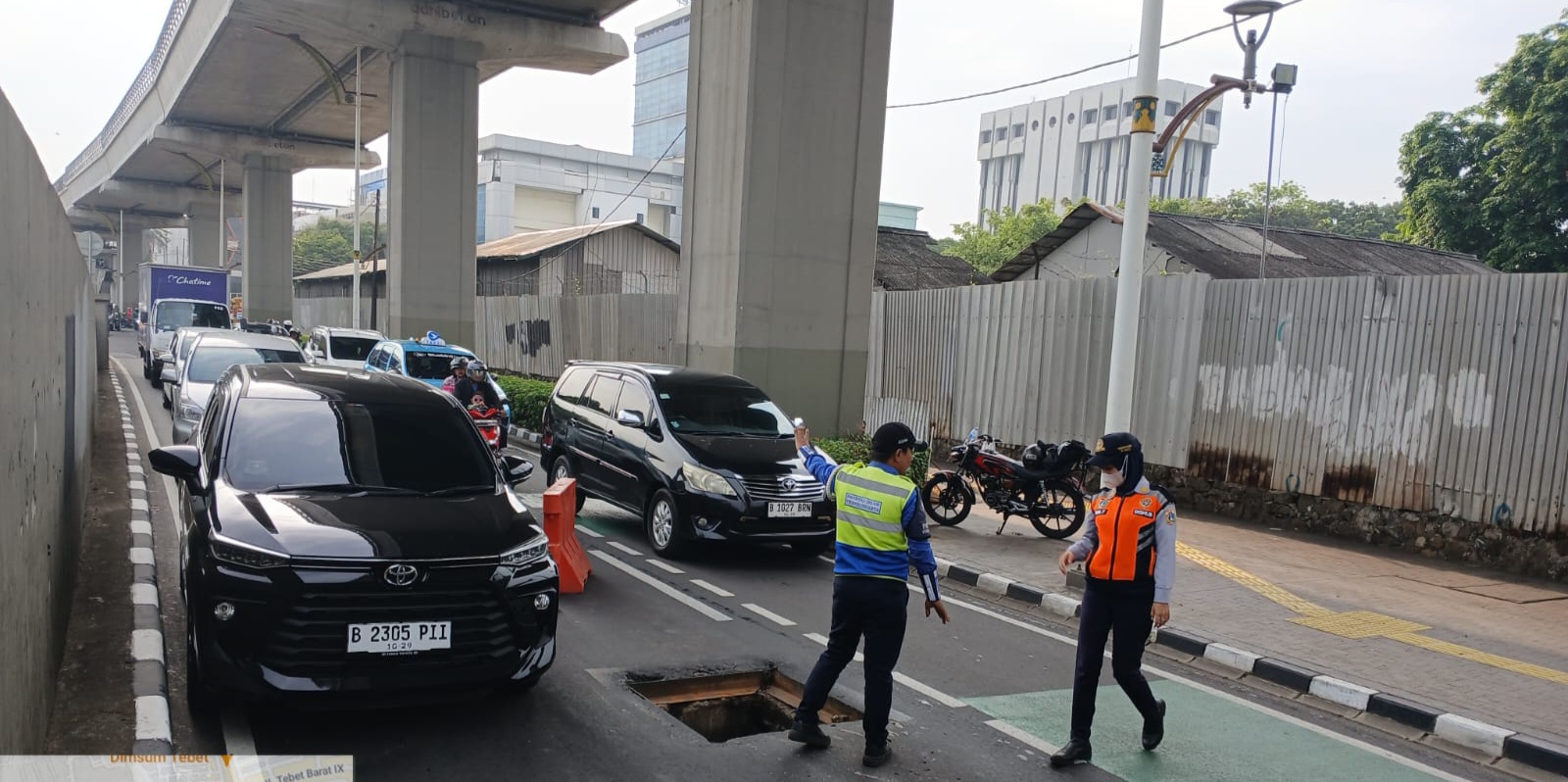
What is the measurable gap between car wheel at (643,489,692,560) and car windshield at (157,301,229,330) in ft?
75.7

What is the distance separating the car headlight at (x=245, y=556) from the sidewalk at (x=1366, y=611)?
6.33 m

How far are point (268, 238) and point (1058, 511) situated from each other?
44.5 m

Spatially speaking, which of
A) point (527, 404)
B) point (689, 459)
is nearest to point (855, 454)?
point (689, 459)

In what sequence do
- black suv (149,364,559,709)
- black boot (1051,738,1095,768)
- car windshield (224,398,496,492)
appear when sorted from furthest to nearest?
car windshield (224,398,496,492) < black boot (1051,738,1095,768) < black suv (149,364,559,709)

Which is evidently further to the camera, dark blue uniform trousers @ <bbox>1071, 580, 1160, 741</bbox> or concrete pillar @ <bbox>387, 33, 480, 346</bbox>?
concrete pillar @ <bbox>387, 33, 480, 346</bbox>

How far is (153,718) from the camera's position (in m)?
4.77

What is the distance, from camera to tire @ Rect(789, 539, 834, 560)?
9.43 meters

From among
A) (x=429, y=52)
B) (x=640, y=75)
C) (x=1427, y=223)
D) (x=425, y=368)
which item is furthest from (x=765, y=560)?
(x=640, y=75)

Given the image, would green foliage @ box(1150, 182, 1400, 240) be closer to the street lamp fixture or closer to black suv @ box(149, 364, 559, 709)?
the street lamp fixture

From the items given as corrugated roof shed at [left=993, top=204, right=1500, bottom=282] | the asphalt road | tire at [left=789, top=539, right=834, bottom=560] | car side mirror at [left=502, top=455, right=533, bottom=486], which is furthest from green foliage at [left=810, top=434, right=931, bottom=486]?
corrugated roof shed at [left=993, top=204, right=1500, bottom=282]

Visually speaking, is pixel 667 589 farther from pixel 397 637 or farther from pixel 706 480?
pixel 397 637

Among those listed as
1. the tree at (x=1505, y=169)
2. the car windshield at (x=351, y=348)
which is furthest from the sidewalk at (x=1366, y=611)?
the tree at (x=1505, y=169)

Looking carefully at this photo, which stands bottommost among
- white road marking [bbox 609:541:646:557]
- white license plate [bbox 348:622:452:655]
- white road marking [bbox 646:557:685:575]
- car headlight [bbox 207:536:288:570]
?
white road marking [bbox 609:541:646:557]

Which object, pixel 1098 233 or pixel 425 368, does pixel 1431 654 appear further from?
pixel 1098 233
